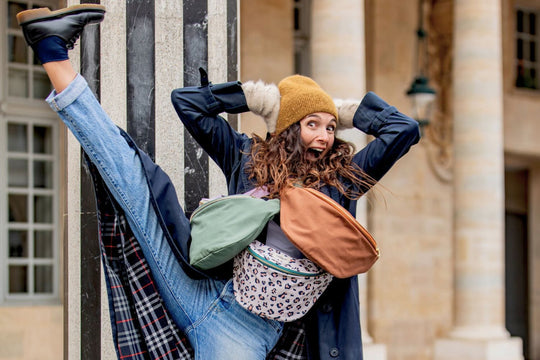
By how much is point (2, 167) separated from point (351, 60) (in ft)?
12.5

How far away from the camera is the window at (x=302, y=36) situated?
37.5ft

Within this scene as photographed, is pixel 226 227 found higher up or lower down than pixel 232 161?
lower down

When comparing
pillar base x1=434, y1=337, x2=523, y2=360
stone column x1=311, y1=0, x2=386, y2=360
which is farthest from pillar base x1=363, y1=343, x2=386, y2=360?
pillar base x1=434, y1=337, x2=523, y2=360

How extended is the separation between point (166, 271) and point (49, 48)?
0.84 m

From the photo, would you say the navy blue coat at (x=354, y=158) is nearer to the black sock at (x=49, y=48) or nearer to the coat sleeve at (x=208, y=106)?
the coat sleeve at (x=208, y=106)

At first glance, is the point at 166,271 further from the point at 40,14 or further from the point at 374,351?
the point at 374,351

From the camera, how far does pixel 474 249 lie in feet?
33.9

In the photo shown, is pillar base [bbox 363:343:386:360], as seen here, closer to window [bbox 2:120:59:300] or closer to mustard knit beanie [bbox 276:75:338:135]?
window [bbox 2:120:59:300]

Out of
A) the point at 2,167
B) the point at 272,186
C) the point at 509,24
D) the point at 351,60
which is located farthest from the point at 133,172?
the point at 509,24

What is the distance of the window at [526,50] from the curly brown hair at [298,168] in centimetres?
1130

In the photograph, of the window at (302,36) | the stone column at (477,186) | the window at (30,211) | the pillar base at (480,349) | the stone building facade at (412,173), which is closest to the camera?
the stone building facade at (412,173)

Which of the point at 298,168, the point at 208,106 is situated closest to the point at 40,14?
the point at 208,106

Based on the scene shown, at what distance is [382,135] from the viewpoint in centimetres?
317

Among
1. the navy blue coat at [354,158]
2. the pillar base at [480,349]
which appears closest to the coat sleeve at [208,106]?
the navy blue coat at [354,158]
